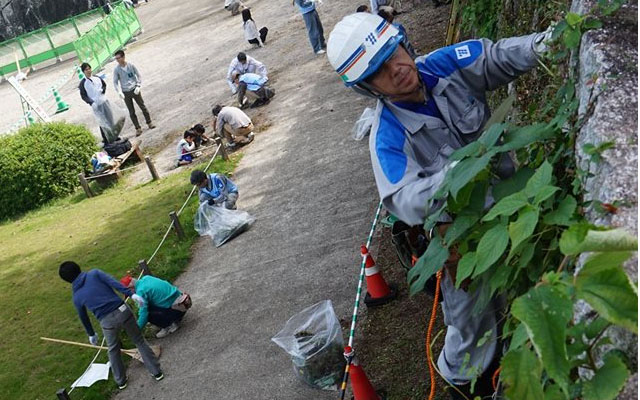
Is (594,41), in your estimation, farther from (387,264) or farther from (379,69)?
(387,264)

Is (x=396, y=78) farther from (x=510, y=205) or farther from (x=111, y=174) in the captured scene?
(x=111, y=174)

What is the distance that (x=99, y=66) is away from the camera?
1084 inches

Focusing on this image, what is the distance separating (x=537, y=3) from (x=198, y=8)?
2969 cm

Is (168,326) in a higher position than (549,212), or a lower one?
lower

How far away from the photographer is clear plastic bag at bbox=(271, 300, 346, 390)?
5875 mm

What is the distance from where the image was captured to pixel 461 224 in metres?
2.68

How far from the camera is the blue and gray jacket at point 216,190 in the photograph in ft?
34.9

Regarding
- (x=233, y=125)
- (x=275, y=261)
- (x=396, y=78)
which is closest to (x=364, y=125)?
(x=275, y=261)

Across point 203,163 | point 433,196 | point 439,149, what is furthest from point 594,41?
point 203,163

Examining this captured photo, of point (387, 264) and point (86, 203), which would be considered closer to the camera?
point (387, 264)

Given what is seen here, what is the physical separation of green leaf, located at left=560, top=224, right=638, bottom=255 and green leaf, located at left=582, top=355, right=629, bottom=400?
31 centimetres

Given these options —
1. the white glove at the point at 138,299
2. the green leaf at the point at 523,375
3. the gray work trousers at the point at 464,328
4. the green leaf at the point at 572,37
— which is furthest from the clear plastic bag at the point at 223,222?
the green leaf at the point at 523,375

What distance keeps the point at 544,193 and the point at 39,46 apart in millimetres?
33859

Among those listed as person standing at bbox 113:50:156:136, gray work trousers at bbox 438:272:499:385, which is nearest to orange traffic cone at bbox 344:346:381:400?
gray work trousers at bbox 438:272:499:385
